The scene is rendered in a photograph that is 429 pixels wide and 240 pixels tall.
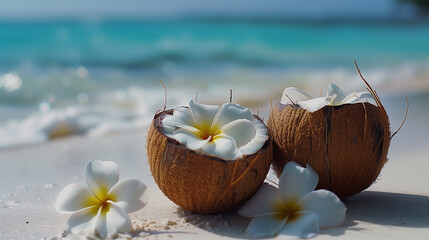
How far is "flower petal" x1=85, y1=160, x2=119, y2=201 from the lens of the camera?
2322 mm

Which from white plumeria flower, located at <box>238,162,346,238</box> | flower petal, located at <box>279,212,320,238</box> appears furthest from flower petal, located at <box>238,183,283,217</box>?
flower petal, located at <box>279,212,320,238</box>

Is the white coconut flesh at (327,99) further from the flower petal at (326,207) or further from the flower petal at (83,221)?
the flower petal at (83,221)

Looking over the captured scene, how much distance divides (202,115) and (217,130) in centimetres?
9

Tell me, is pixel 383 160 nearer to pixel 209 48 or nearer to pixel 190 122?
pixel 190 122

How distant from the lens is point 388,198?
274 centimetres

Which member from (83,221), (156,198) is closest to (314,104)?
(156,198)

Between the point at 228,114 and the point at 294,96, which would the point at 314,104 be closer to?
the point at 294,96

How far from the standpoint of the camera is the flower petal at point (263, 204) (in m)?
2.28

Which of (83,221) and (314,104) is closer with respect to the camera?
(83,221)

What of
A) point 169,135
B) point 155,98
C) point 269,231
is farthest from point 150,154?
point 155,98

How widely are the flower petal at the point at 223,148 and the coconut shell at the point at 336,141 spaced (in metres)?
0.30

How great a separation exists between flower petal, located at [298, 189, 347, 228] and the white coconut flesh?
36 centimetres

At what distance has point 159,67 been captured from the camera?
11312 millimetres

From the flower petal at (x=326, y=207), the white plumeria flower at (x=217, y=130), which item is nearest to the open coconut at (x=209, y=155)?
the white plumeria flower at (x=217, y=130)
